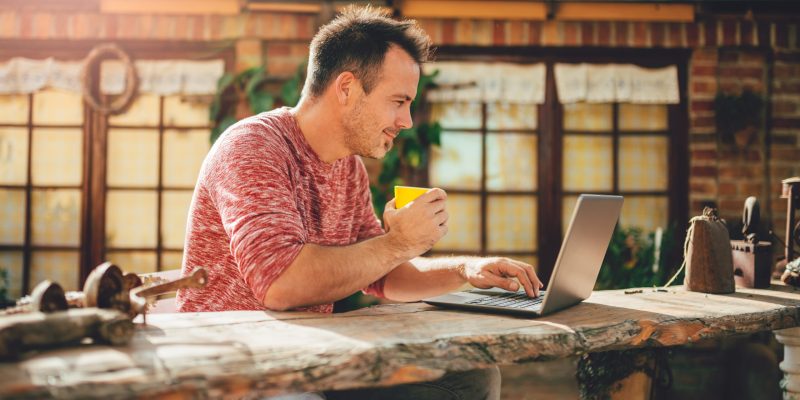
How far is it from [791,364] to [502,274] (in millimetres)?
917

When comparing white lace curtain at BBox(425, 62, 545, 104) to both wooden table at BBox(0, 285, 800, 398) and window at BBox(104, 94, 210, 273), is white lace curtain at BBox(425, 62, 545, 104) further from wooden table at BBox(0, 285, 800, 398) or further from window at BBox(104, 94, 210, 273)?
wooden table at BBox(0, 285, 800, 398)

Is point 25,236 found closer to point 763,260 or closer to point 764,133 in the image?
point 763,260

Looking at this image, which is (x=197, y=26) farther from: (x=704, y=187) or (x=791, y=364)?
(x=791, y=364)

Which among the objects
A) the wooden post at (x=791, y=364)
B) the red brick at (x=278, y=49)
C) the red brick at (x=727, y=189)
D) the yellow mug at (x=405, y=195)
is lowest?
the wooden post at (x=791, y=364)

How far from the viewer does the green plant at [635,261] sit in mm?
3752

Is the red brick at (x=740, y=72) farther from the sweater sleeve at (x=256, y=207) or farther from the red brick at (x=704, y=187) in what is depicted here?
the sweater sleeve at (x=256, y=207)

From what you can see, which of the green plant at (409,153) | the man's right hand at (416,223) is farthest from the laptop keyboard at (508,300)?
the green plant at (409,153)

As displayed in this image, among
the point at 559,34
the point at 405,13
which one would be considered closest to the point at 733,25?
the point at 559,34

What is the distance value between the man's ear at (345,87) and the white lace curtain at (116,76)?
89.6 inches

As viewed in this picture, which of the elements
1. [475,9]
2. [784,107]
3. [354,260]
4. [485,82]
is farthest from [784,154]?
[354,260]

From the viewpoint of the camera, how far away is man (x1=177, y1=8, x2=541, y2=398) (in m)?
1.48

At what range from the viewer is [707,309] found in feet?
5.62

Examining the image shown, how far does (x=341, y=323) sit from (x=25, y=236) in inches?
132

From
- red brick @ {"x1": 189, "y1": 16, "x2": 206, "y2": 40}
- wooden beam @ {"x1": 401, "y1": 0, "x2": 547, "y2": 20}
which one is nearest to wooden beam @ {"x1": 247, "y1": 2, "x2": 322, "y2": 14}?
red brick @ {"x1": 189, "y1": 16, "x2": 206, "y2": 40}
